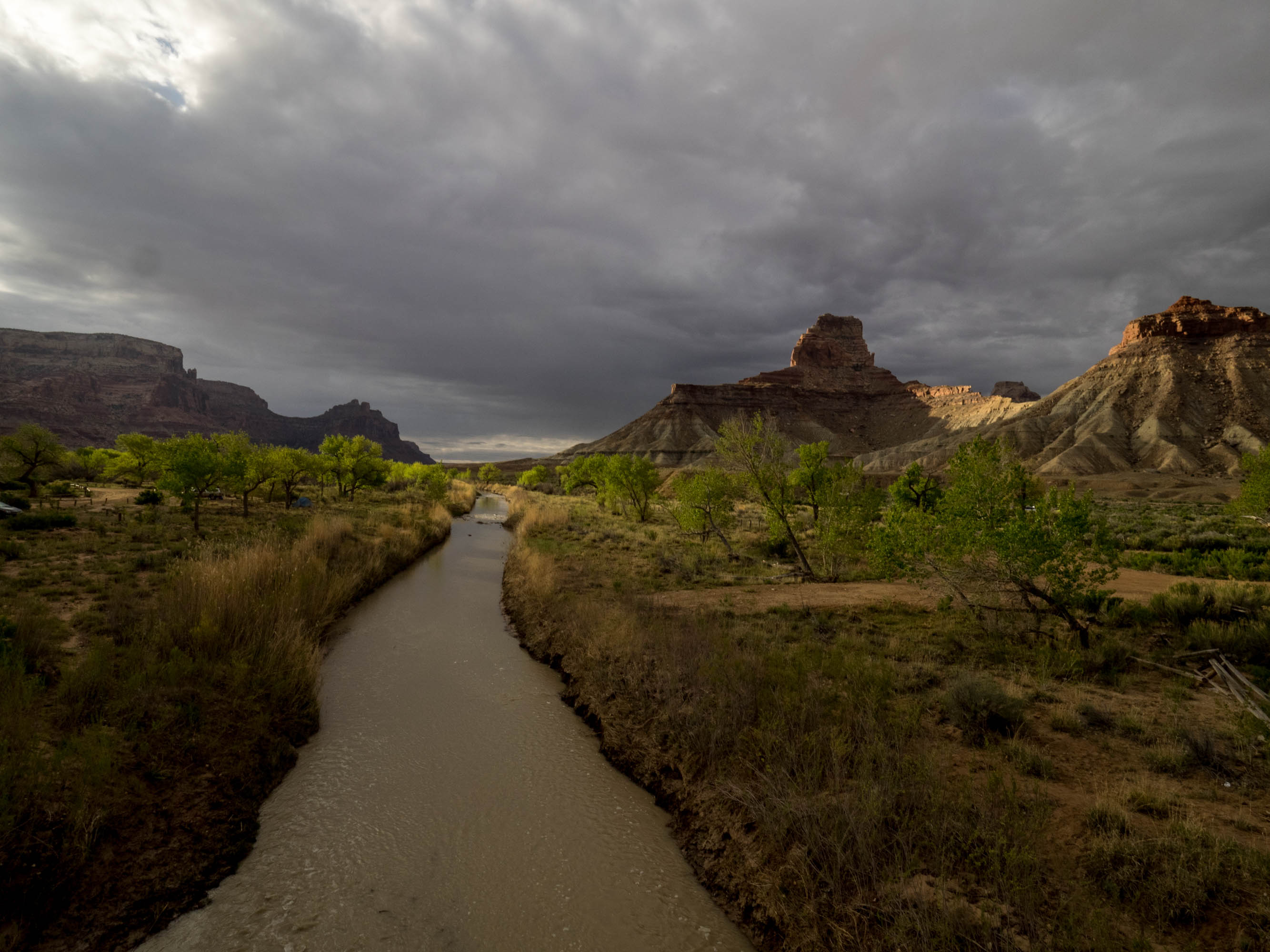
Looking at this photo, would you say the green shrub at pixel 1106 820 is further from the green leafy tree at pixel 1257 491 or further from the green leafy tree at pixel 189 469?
the green leafy tree at pixel 1257 491

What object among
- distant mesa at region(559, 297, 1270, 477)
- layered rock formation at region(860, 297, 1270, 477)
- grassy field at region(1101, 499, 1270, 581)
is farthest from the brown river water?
layered rock formation at region(860, 297, 1270, 477)

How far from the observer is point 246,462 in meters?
25.9

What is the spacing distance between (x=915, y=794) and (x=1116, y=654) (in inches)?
280

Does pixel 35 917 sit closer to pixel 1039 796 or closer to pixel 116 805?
pixel 116 805

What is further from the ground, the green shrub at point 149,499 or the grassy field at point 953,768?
the green shrub at point 149,499

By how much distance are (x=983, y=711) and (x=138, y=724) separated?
11355 mm

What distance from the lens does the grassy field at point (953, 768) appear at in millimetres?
4141

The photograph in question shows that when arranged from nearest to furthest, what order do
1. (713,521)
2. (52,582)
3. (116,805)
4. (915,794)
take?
(915,794) → (116,805) → (52,582) → (713,521)

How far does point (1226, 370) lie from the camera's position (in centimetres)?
8756

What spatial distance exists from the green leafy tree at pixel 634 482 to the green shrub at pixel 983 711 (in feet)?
106

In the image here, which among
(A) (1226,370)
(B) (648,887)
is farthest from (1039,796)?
(A) (1226,370)

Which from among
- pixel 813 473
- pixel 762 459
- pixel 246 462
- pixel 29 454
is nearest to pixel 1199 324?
pixel 813 473

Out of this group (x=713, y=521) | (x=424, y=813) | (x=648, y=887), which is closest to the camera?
(x=648, y=887)

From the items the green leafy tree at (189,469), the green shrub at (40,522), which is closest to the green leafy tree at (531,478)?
the green leafy tree at (189,469)
